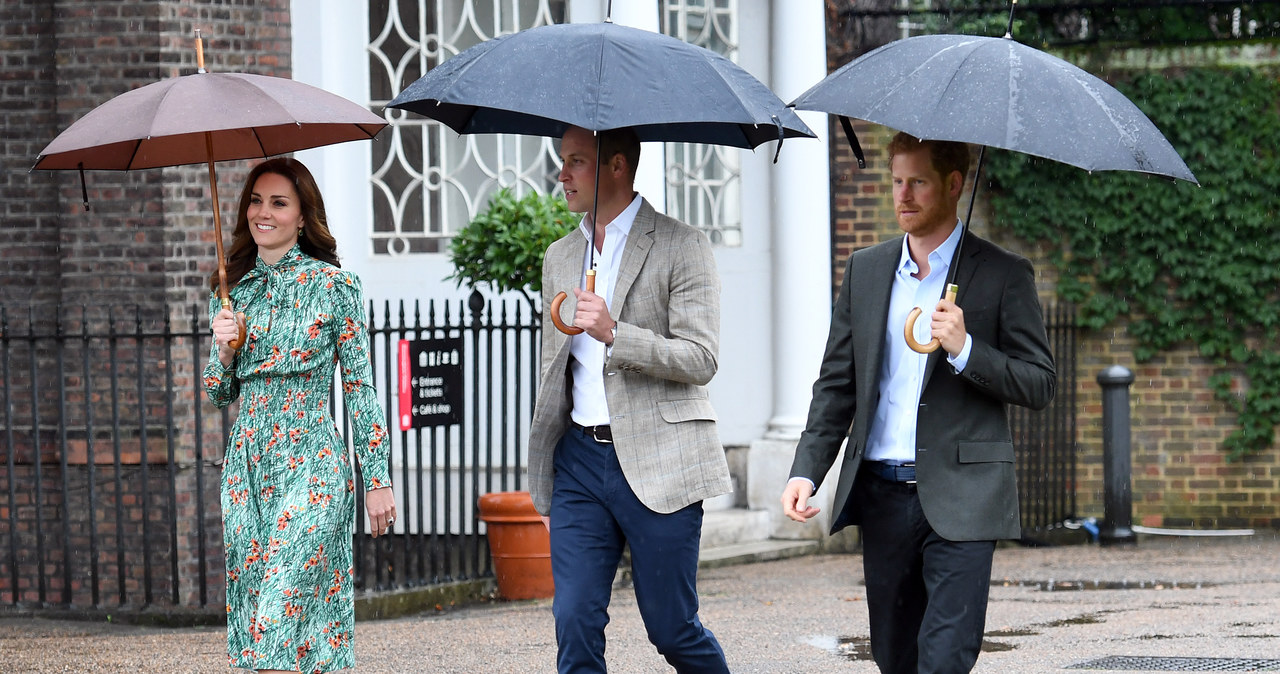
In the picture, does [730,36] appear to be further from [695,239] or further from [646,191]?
[695,239]

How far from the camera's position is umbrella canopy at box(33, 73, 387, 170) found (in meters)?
4.14

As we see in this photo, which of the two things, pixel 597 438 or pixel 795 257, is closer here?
pixel 597 438

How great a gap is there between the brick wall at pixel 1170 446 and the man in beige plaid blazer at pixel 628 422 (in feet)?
24.0

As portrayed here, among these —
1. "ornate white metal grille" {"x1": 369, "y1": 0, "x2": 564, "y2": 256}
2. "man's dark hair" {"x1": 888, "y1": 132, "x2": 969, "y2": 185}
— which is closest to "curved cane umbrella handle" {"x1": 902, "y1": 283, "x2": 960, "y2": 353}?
"man's dark hair" {"x1": 888, "y1": 132, "x2": 969, "y2": 185}

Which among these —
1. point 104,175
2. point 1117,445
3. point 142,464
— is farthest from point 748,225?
point 142,464

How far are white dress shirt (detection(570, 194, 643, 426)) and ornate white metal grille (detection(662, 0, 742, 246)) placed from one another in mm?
5812

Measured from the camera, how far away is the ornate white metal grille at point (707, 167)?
33.4 ft

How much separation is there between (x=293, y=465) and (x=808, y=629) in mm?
3625

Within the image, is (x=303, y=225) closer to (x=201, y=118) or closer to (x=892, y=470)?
(x=201, y=118)

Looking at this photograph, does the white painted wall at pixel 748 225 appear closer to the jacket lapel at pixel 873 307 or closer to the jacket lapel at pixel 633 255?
the jacket lapel at pixel 633 255

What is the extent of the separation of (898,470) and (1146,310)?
7.86 meters

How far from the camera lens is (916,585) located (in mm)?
3904

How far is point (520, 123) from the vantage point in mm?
4648

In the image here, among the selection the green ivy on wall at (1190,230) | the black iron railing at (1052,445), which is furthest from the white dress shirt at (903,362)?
the green ivy on wall at (1190,230)
